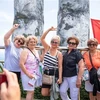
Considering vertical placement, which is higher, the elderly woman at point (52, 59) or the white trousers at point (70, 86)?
the elderly woman at point (52, 59)

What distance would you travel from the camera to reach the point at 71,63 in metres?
3.19

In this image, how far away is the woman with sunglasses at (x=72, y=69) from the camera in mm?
3178

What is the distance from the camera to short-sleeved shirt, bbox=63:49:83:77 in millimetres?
3186

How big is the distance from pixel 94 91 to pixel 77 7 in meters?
6.59

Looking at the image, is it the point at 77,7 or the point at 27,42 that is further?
the point at 77,7

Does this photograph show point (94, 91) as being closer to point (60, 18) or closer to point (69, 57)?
point (69, 57)

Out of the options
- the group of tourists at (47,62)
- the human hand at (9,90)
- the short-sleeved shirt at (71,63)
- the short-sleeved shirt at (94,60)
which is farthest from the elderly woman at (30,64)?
the human hand at (9,90)

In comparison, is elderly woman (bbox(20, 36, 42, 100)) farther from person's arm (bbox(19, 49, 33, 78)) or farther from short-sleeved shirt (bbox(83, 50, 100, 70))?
short-sleeved shirt (bbox(83, 50, 100, 70))

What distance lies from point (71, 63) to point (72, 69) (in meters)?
0.08

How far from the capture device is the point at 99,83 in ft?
10.5

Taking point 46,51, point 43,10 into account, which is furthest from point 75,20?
point 46,51

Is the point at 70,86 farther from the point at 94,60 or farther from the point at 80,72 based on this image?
the point at 94,60

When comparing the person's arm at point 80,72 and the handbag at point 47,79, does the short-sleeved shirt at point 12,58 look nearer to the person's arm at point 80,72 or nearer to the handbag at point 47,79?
the handbag at point 47,79

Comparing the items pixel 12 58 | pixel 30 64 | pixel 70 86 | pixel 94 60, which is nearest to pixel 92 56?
pixel 94 60
